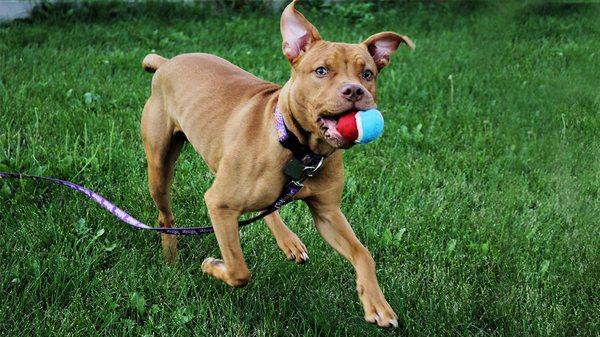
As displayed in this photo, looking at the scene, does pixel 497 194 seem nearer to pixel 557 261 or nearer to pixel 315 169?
pixel 557 261

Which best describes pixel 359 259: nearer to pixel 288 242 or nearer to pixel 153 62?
pixel 288 242

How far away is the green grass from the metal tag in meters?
0.71

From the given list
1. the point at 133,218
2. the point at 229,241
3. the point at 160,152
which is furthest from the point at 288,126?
the point at 133,218

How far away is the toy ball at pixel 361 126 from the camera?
313cm

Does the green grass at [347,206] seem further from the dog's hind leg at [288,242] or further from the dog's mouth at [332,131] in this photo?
the dog's mouth at [332,131]

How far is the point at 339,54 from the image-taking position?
3504 mm

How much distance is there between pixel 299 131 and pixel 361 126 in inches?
18.2

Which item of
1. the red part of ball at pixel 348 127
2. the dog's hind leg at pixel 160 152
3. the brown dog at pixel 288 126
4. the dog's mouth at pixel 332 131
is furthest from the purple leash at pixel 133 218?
the red part of ball at pixel 348 127

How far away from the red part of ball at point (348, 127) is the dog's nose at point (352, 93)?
6 cm

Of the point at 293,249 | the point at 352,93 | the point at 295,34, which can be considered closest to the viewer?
the point at 352,93

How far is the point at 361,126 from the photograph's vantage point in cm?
313

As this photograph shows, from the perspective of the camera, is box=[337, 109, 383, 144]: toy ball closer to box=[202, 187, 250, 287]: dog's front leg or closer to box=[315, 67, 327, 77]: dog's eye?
box=[315, 67, 327, 77]: dog's eye

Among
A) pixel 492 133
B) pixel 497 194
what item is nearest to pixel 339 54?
pixel 497 194

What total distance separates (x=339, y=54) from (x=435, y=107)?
3.50m
